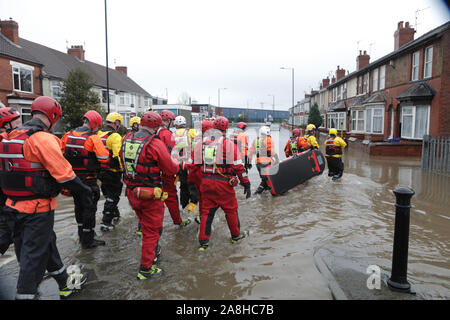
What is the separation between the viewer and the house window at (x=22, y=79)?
22000 millimetres

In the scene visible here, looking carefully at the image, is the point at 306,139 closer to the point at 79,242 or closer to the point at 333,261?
the point at 333,261

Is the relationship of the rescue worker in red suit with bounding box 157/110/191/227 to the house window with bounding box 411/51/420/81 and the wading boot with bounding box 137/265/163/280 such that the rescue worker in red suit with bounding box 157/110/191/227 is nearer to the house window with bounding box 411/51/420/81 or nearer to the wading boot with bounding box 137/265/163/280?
the wading boot with bounding box 137/265/163/280

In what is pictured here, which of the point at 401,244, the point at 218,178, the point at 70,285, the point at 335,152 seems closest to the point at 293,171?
the point at 335,152

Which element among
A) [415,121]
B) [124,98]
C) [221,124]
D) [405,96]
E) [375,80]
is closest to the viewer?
[221,124]

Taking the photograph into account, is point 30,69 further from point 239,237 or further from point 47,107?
point 239,237

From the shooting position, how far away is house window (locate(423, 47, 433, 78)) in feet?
54.5

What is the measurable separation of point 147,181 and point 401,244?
3.06 meters

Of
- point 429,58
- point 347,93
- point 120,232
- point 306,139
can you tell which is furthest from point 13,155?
point 347,93

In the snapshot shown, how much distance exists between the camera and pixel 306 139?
976 cm

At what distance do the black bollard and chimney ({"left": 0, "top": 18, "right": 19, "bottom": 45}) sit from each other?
96.5 ft

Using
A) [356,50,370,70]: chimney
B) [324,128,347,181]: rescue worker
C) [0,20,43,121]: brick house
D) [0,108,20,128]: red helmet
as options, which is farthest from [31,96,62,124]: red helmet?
[356,50,370,70]: chimney

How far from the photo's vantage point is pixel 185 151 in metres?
6.29

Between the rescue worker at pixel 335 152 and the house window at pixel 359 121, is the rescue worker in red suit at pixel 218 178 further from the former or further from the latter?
the house window at pixel 359 121
